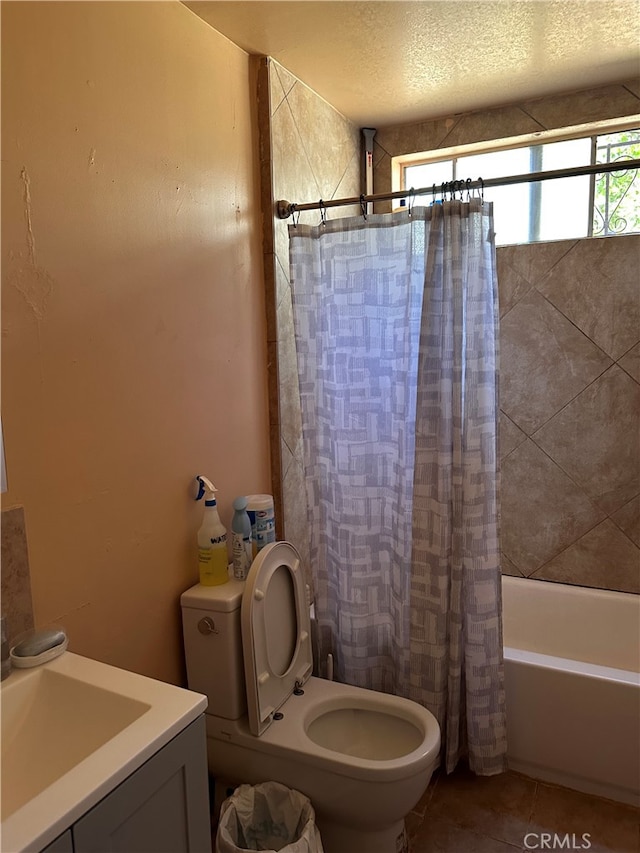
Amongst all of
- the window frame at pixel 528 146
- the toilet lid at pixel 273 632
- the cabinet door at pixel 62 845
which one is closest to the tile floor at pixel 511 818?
the toilet lid at pixel 273 632

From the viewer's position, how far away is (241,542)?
5.91 feet

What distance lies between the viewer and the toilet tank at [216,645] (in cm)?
169

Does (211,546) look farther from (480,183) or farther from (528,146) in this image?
(528,146)

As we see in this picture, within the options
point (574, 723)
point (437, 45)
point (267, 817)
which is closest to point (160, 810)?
point (267, 817)

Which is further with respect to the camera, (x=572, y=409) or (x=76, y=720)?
(x=572, y=409)

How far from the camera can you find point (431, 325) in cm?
190

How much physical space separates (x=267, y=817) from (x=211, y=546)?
0.76m

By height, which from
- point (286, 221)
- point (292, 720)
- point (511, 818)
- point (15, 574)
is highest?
point (286, 221)

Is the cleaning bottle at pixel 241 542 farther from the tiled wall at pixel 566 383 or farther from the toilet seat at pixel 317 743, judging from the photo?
the tiled wall at pixel 566 383

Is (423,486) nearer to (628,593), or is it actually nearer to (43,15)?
(628,593)

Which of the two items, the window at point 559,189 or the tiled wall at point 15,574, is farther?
the window at point 559,189

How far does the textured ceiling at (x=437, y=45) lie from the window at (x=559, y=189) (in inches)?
10.4

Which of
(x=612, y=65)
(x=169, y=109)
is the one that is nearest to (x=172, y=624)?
(x=169, y=109)

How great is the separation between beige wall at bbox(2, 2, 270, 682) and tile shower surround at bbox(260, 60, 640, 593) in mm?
399
